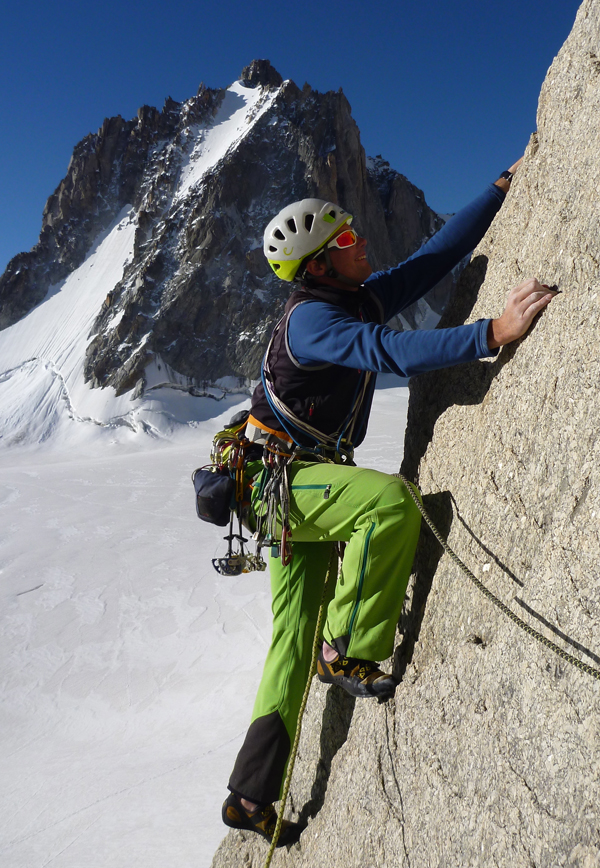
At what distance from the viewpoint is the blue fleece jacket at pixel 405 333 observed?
2.36 meters

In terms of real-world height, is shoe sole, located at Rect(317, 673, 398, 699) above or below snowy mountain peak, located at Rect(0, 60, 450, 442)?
below

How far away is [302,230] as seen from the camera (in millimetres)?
3186

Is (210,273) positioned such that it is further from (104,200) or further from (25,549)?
(25,549)

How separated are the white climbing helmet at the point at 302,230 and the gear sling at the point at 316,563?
335mm

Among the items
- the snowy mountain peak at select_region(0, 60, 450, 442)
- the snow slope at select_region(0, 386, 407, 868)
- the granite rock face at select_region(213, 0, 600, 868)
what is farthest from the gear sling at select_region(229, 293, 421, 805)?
the snowy mountain peak at select_region(0, 60, 450, 442)

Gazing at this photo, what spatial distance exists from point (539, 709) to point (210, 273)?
45218 mm

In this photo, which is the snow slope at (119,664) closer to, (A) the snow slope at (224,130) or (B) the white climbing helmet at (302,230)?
(B) the white climbing helmet at (302,230)

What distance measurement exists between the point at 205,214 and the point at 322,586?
153 feet

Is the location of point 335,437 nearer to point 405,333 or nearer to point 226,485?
point 226,485

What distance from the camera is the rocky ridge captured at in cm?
4206

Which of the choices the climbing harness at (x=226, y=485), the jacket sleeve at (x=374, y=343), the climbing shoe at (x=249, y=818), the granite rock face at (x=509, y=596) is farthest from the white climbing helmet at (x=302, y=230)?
the climbing shoe at (x=249, y=818)

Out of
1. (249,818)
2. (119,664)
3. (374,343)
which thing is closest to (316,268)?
(374,343)

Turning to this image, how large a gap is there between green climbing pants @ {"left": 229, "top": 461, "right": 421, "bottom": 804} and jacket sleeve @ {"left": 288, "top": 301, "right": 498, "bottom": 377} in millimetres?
527

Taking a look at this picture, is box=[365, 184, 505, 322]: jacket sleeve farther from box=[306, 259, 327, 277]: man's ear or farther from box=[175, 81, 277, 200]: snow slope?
box=[175, 81, 277, 200]: snow slope
